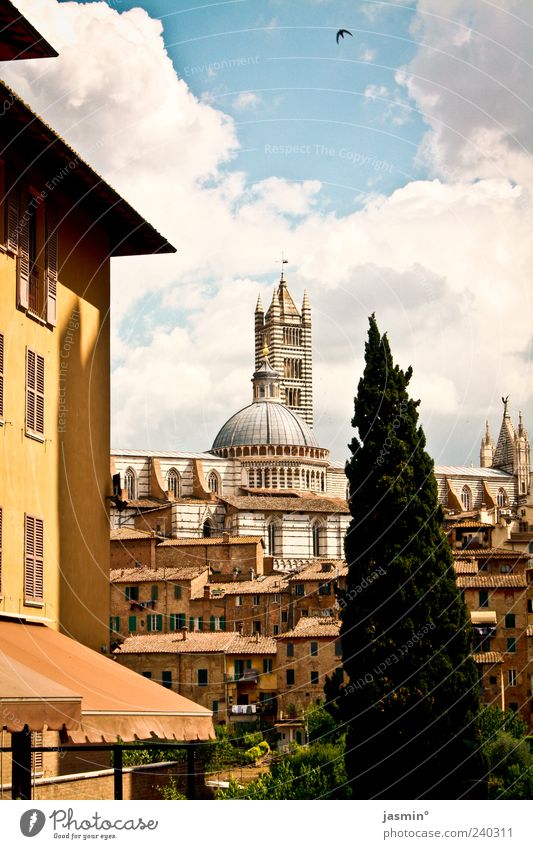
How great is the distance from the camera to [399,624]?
61.5ft

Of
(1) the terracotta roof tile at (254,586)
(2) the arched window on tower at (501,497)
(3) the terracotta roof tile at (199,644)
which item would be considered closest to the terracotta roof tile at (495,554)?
(1) the terracotta roof tile at (254,586)

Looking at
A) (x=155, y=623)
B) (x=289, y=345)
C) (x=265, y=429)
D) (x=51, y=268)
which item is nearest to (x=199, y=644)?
(x=155, y=623)

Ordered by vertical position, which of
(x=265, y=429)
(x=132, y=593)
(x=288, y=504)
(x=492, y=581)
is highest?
(x=265, y=429)

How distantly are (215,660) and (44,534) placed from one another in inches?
1300

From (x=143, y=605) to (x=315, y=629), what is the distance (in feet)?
32.5

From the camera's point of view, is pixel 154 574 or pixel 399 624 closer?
pixel 399 624

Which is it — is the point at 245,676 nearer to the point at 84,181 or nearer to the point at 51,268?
the point at 51,268

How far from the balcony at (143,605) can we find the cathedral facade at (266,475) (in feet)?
58.4

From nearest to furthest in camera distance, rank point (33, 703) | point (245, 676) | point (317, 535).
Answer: point (33, 703)
point (245, 676)
point (317, 535)

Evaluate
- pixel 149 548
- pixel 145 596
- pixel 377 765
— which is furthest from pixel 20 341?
pixel 149 548

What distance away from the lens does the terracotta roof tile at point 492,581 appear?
44.8 metres

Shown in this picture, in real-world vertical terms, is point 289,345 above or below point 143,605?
above

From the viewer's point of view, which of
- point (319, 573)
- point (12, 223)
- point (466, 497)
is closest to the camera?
point (12, 223)

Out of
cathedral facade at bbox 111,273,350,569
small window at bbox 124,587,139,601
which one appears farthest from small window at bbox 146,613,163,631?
cathedral facade at bbox 111,273,350,569
